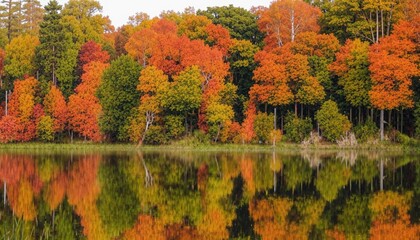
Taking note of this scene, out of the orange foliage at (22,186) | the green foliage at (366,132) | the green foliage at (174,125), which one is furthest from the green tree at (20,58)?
the green foliage at (366,132)

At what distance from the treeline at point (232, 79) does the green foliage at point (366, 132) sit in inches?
4.2

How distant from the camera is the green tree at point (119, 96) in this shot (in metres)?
53.9

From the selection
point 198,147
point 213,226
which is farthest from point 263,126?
point 213,226

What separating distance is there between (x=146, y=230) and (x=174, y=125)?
37.4m

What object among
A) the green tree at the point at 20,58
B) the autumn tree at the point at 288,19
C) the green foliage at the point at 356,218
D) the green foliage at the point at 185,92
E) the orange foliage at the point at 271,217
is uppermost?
the autumn tree at the point at 288,19

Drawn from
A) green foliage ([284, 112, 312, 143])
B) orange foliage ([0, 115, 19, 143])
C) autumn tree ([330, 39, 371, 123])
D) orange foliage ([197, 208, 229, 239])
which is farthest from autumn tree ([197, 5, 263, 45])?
orange foliage ([197, 208, 229, 239])

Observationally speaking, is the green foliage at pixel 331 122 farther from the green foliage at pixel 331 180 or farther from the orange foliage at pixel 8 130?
the orange foliage at pixel 8 130

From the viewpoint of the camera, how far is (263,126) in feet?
165

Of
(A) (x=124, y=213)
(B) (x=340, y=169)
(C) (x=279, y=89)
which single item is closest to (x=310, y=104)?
(C) (x=279, y=89)

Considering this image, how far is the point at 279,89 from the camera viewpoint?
51406 mm

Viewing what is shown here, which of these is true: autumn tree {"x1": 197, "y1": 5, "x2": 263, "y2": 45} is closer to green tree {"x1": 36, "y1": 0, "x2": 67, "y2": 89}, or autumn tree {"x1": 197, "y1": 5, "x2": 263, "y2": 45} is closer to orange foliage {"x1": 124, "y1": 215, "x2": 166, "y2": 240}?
green tree {"x1": 36, "y1": 0, "x2": 67, "y2": 89}

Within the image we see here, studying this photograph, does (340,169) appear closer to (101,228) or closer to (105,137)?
(101,228)

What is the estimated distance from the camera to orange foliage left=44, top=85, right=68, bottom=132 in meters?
56.1

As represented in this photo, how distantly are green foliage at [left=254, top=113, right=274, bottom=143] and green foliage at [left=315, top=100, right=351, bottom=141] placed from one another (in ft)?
13.7
